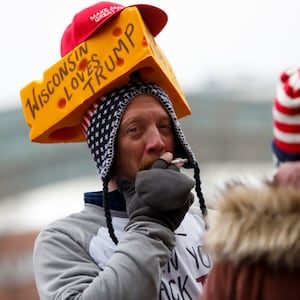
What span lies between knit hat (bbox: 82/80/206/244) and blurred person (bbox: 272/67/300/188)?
925 mm

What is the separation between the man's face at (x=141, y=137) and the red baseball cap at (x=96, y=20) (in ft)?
0.89

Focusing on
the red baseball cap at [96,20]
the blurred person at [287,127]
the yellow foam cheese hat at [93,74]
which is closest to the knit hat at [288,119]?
the blurred person at [287,127]

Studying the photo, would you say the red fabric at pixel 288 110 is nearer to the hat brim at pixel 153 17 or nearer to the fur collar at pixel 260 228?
the fur collar at pixel 260 228

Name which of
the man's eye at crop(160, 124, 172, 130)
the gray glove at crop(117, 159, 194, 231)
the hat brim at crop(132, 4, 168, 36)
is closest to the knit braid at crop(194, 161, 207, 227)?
the man's eye at crop(160, 124, 172, 130)

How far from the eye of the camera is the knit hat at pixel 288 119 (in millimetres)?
2631

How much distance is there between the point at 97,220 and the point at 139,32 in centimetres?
55

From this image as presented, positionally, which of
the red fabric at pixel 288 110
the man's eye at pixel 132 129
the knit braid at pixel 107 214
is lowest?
the knit braid at pixel 107 214

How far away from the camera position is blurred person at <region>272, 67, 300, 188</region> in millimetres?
2615

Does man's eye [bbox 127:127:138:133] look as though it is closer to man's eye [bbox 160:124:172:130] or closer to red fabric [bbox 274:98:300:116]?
man's eye [bbox 160:124:172:130]

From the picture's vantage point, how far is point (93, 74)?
3668 millimetres

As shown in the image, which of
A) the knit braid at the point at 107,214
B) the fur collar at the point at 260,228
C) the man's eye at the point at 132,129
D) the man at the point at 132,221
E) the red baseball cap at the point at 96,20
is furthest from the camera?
the red baseball cap at the point at 96,20

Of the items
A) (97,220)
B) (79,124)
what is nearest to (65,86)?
(79,124)

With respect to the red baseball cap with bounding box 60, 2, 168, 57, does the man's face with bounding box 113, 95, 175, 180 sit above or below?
below

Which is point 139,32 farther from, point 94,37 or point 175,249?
point 175,249
